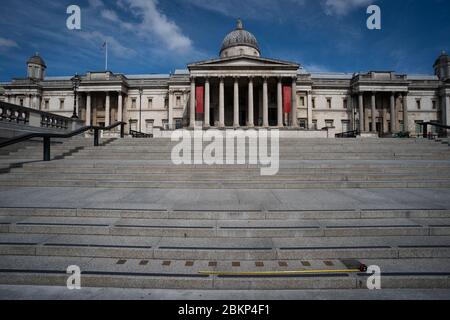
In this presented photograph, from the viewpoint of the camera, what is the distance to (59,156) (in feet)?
44.6

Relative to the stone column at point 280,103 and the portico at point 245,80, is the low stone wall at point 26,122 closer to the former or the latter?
the portico at point 245,80

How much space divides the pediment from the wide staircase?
29938 millimetres

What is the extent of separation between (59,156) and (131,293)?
13.3 m

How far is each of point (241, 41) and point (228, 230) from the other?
49.5 m

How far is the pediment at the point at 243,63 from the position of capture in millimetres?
35594

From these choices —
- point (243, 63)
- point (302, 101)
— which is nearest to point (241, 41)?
point (243, 63)

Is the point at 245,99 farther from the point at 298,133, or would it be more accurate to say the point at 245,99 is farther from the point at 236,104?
the point at 298,133

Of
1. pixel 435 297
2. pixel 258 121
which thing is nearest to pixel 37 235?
pixel 435 297

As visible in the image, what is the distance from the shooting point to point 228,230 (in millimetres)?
4812

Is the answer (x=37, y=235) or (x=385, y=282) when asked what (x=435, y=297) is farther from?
(x=37, y=235)

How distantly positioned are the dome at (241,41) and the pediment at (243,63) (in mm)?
12178

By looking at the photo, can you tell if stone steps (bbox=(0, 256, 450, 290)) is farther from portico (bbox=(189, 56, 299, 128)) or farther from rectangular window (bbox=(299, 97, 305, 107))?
rectangular window (bbox=(299, 97, 305, 107))

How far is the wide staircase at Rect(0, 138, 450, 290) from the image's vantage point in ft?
11.8

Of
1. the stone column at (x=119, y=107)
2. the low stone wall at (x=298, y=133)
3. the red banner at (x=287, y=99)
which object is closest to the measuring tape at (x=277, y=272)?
the low stone wall at (x=298, y=133)
